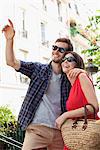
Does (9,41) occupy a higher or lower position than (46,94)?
higher

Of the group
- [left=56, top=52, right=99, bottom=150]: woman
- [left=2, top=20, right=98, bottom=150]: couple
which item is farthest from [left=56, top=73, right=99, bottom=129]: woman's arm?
[left=2, top=20, right=98, bottom=150]: couple

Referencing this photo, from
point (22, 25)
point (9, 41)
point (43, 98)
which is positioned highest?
point (22, 25)

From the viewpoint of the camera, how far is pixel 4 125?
9.95 meters

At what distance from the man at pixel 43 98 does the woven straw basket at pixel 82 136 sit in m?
0.58

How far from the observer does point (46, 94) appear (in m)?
3.40

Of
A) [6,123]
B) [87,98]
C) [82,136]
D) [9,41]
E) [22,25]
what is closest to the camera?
[82,136]

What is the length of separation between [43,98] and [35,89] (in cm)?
12

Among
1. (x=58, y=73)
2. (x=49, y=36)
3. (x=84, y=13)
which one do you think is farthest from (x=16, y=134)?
(x=84, y=13)

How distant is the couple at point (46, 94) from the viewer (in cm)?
326

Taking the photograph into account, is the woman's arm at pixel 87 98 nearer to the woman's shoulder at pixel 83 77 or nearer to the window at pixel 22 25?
the woman's shoulder at pixel 83 77

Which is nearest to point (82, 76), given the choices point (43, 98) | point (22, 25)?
point (43, 98)

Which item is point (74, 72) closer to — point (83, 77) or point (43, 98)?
point (83, 77)

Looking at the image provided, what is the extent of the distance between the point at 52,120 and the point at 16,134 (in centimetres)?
575

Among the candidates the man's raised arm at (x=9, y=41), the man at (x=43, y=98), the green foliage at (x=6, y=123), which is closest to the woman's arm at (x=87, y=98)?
the man at (x=43, y=98)
